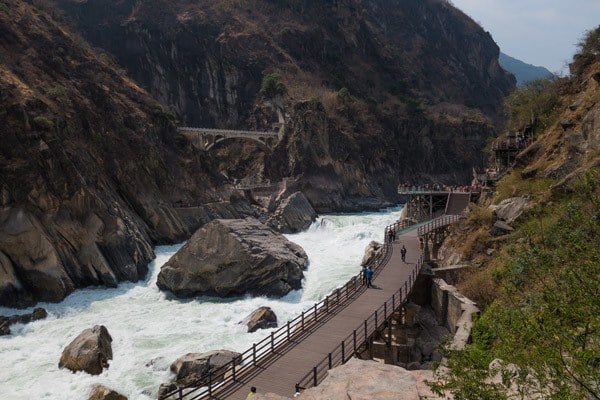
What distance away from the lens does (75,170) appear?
33.2m

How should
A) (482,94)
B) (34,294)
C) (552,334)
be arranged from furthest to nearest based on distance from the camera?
1. (482,94)
2. (34,294)
3. (552,334)

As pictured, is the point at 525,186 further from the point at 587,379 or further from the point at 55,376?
the point at 55,376

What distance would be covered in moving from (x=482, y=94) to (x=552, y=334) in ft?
441

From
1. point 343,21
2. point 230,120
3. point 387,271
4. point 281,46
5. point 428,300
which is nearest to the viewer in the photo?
point 428,300

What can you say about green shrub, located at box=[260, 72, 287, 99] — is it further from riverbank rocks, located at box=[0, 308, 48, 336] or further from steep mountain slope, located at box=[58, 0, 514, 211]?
riverbank rocks, located at box=[0, 308, 48, 336]

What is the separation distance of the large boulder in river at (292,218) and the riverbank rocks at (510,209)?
2825 cm

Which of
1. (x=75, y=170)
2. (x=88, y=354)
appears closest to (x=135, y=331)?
(x=88, y=354)

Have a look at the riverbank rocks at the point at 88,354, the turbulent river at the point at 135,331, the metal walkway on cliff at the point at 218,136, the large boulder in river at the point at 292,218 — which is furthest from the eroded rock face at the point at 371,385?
the metal walkway on cliff at the point at 218,136

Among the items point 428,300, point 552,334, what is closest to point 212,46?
point 428,300

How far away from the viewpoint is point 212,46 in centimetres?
8425

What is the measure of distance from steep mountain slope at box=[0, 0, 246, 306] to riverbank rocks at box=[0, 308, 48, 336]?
199cm

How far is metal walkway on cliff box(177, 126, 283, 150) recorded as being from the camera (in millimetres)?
62688

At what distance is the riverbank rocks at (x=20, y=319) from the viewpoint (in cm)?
2162

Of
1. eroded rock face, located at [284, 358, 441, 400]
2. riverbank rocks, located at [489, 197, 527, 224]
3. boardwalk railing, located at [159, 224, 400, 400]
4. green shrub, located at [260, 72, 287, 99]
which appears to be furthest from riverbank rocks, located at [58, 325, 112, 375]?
green shrub, located at [260, 72, 287, 99]
